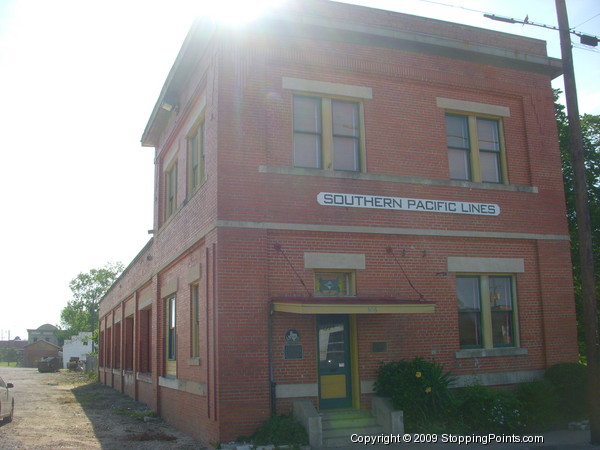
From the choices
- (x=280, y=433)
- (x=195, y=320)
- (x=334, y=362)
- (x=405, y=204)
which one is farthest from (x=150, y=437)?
(x=405, y=204)

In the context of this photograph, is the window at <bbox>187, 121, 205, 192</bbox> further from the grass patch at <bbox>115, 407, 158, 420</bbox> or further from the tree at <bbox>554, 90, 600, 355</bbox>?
the tree at <bbox>554, 90, 600, 355</bbox>

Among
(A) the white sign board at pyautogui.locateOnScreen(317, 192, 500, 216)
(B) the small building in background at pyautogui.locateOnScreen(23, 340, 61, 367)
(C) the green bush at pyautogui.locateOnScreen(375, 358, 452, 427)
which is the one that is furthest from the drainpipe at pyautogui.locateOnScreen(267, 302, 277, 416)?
(B) the small building in background at pyautogui.locateOnScreen(23, 340, 61, 367)

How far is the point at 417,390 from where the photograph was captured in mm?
13250

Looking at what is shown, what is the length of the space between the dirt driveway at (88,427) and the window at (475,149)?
31.5ft

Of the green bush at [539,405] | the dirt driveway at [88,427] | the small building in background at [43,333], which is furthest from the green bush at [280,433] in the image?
the small building in background at [43,333]

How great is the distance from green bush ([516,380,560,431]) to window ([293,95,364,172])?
6598 mm

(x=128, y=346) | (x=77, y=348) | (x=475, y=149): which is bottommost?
(x=77, y=348)

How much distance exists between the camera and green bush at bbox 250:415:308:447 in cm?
1214

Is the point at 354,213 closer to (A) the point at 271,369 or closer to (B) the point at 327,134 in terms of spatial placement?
(B) the point at 327,134

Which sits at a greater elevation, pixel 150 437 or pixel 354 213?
pixel 354 213

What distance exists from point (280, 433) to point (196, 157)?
27.5 ft

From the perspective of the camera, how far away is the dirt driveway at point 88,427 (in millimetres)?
14398

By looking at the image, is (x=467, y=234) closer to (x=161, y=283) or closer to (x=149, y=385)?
(x=161, y=283)

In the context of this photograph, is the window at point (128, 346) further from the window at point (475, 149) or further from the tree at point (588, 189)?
the tree at point (588, 189)
